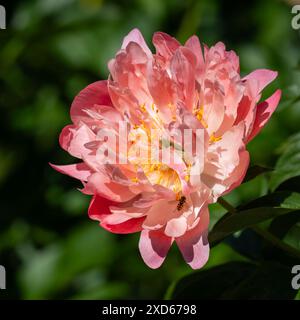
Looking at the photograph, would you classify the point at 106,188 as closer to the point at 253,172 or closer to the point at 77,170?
the point at 77,170

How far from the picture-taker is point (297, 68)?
1240 mm

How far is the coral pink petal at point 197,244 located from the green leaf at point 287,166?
0.19 metres

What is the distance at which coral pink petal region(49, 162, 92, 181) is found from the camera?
3.28 feet

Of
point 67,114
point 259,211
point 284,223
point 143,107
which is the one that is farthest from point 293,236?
point 67,114

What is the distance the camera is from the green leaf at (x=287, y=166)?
3.63ft

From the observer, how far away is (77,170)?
1.01m

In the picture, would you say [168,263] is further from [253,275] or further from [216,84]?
[216,84]

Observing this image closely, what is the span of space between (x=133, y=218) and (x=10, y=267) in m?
0.92

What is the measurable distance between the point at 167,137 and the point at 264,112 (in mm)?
127

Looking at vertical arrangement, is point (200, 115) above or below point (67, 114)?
above

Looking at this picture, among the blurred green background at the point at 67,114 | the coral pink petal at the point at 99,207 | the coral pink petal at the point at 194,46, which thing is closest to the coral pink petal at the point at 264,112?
the coral pink petal at the point at 194,46

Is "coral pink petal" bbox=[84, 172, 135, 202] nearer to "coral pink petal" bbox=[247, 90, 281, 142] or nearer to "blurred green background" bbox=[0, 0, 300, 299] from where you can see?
"coral pink petal" bbox=[247, 90, 281, 142]

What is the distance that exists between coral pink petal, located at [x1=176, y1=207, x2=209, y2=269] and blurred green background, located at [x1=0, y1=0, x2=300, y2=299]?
74 centimetres

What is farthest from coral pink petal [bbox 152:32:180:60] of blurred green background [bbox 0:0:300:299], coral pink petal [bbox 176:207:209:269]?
blurred green background [bbox 0:0:300:299]
